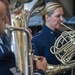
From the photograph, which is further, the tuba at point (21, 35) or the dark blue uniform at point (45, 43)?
→ the dark blue uniform at point (45, 43)

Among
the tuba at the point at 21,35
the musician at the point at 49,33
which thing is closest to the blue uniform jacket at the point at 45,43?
the musician at the point at 49,33

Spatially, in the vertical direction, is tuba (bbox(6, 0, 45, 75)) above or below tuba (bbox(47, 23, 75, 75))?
above

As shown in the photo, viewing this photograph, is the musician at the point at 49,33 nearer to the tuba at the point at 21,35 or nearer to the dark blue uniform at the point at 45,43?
the dark blue uniform at the point at 45,43

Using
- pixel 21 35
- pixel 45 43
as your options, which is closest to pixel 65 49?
pixel 45 43

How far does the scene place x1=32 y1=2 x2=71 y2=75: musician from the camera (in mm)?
1309

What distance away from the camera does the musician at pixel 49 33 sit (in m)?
1.31

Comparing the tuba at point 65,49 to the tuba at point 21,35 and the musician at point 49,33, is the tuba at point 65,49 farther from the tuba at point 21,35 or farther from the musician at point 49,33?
the tuba at point 21,35

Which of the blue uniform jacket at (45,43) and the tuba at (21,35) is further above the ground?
the tuba at (21,35)

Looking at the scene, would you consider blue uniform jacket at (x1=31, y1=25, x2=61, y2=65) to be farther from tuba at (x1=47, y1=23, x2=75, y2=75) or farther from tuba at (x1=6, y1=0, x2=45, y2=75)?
tuba at (x1=6, y1=0, x2=45, y2=75)

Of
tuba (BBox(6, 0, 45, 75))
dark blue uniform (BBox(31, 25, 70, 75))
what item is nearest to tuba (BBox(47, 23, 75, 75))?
dark blue uniform (BBox(31, 25, 70, 75))

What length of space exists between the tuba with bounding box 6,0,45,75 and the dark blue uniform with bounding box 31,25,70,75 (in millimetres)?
363

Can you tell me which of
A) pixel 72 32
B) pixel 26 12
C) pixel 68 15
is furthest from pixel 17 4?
pixel 68 15

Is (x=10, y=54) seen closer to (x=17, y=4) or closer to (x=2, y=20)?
(x=2, y=20)

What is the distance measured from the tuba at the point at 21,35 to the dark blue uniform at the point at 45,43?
1.19 feet
